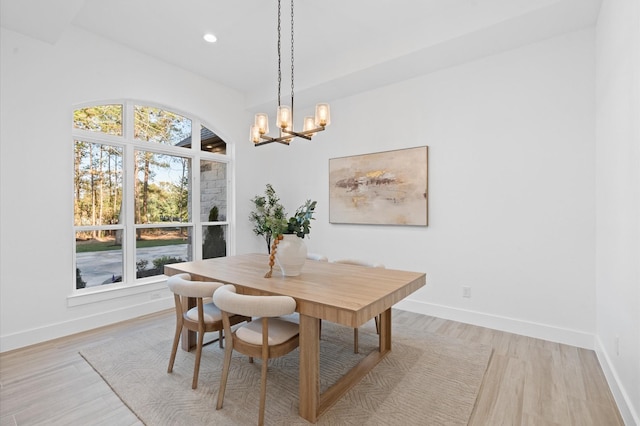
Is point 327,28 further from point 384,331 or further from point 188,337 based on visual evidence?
point 188,337

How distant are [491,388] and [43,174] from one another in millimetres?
4474

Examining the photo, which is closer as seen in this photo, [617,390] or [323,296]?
[323,296]

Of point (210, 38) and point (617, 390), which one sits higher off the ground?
point (210, 38)

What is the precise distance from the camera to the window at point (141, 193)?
11.7 feet

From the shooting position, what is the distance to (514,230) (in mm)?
3264

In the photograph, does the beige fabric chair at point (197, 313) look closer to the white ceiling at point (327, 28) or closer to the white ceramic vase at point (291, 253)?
the white ceramic vase at point (291, 253)

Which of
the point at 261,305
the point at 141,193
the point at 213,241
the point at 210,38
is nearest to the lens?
the point at 261,305

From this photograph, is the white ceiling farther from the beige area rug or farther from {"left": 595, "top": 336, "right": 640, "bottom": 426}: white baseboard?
the beige area rug

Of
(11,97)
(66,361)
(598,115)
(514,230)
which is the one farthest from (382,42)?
(66,361)

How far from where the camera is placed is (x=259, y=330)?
2.07 meters

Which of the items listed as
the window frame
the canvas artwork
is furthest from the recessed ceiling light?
the canvas artwork

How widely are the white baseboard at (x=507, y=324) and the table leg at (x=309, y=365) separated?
238 centimetres

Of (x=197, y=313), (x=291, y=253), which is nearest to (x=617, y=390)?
(x=291, y=253)

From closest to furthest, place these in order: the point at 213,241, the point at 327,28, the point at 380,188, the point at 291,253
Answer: the point at 291,253 < the point at 327,28 < the point at 380,188 < the point at 213,241
